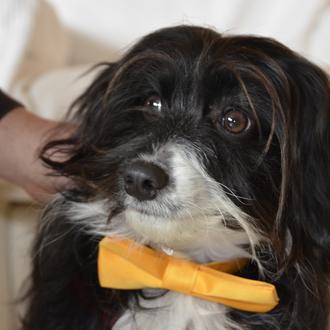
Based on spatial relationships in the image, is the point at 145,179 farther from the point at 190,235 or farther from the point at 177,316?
the point at 177,316

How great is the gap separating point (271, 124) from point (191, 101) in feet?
0.44

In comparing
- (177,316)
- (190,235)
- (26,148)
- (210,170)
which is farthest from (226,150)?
(26,148)

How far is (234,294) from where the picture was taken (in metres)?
1.07

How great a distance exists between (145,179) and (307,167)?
0.28 metres

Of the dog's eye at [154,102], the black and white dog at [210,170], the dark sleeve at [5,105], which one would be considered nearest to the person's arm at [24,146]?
the dark sleeve at [5,105]

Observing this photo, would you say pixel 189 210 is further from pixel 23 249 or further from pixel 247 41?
pixel 23 249

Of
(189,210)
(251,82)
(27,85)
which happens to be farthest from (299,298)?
(27,85)

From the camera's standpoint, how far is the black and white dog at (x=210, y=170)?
1.01 metres

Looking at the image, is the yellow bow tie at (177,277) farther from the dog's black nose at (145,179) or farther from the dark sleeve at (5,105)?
the dark sleeve at (5,105)

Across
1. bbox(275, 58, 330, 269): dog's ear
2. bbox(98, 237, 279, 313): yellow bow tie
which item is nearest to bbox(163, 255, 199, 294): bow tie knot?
bbox(98, 237, 279, 313): yellow bow tie

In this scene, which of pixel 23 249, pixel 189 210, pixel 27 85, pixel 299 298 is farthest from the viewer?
pixel 27 85

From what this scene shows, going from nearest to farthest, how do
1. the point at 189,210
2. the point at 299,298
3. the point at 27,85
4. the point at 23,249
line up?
the point at 189,210, the point at 299,298, the point at 23,249, the point at 27,85

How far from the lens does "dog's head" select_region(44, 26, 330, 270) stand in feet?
3.29

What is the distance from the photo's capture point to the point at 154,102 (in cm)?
110
